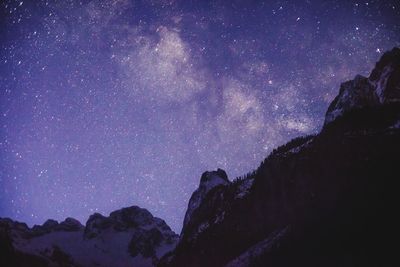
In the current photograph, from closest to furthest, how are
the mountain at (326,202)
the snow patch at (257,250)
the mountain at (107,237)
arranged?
the mountain at (326,202) → the snow patch at (257,250) → the mountain at (107,237)

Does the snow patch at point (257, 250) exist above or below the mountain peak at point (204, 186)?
below

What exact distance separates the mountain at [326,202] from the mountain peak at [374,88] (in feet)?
0.30

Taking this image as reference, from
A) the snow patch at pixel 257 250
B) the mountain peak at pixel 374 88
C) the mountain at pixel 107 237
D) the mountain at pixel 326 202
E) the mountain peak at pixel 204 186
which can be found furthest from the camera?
the mountain at pixel 107 237

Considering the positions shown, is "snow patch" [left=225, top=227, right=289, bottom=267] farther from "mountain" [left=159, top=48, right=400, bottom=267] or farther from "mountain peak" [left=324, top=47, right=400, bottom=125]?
"mountain peak" [left=324, top=47, right=400, bottom=125]

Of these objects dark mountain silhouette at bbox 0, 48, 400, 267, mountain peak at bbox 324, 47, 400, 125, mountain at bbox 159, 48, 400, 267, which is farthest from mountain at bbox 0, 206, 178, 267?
mountain peak at bbox 324, 47, 400, 125

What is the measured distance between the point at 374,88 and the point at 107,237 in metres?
68.9

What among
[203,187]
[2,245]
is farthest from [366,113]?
[2,245]

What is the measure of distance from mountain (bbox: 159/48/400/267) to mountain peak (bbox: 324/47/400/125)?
0.09m

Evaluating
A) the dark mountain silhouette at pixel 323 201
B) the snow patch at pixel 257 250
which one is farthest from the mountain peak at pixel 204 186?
the snow patch at pixel 257 250

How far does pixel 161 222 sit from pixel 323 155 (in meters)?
73.0

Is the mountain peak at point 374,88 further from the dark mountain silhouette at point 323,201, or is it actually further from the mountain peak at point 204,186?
the mountain peak at point 204,186

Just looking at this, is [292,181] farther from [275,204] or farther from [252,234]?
[252,234]

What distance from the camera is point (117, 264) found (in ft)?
187

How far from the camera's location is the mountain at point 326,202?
34.9 ft
